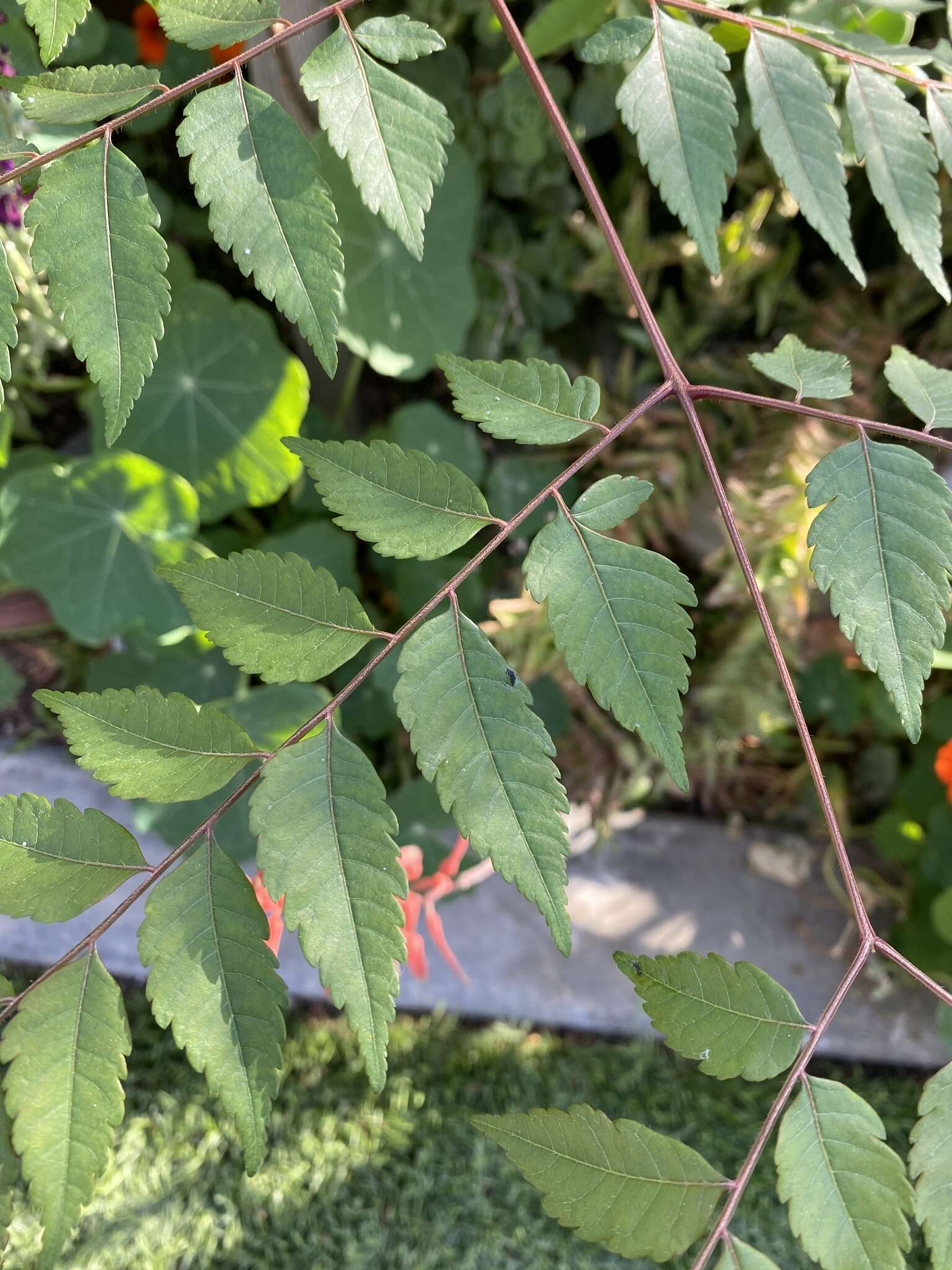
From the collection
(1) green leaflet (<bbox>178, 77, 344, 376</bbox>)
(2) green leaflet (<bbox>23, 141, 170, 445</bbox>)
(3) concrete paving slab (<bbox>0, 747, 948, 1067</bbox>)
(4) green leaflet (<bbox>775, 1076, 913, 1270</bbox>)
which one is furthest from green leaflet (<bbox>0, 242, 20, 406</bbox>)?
(3) concrete paving slab (<bbox>0, 747, 948, 1067</bbox>)

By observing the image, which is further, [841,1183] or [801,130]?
[801,130]

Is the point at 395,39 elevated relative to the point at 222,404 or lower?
elevated

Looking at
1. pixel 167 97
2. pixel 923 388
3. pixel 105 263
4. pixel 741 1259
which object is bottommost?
pixel 741 1259

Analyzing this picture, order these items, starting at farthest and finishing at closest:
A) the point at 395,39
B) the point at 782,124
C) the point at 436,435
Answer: the point at 436,435 → the point at 782,124 → the point at 395,39

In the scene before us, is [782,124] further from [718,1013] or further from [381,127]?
[718,1013]

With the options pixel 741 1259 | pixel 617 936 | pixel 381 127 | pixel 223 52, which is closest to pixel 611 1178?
pixel 741 1259

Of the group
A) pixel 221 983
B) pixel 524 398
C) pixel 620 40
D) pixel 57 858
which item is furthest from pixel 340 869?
pixel 620 40

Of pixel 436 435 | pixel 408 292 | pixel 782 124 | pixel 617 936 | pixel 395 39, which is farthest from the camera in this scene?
pixel 617 936

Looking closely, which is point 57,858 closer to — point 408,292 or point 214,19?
point 214,19
